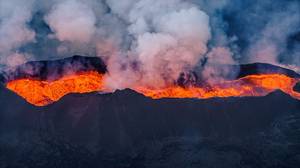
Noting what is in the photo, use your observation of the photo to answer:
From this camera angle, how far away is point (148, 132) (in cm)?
3108

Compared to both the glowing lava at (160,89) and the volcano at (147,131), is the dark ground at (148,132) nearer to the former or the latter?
the volcano at (147,131)

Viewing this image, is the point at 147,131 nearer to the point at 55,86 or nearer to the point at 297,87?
the point at 55,86

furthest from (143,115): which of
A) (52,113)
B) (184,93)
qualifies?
(52,113)

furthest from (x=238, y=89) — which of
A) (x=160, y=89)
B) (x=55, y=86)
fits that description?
(x=55, y=86)

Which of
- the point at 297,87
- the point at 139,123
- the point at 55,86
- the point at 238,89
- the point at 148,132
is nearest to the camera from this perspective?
the point at 148,132

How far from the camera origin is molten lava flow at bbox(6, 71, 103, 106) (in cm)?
3481

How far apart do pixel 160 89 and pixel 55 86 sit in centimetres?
676

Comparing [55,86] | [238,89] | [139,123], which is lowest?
[139,123]

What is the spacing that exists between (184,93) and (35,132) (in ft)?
30.9

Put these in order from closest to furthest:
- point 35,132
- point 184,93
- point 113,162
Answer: point 113,162 → point 35,132 → point 184,93

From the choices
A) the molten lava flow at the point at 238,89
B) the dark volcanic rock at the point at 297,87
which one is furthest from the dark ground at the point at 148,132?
the dark volcanic rock at the point at 297,87

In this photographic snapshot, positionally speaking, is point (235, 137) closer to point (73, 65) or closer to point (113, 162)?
point (113, 162)

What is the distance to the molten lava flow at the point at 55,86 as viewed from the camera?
34.8m

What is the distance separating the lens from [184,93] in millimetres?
34344
